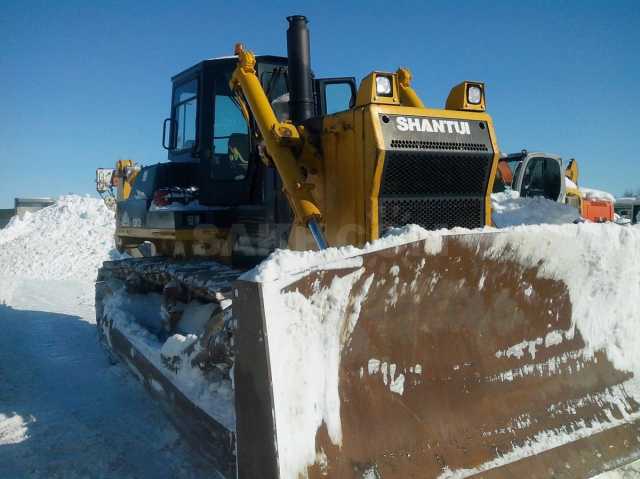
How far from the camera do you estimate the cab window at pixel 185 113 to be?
4.98m

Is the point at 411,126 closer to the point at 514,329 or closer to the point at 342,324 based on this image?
the point at 514,329

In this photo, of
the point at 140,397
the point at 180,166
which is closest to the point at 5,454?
the point at 140,397

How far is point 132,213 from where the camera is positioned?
5.88 metres

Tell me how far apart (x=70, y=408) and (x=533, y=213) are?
15.4ft

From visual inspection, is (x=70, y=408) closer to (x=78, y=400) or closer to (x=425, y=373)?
(x=78, y=400)

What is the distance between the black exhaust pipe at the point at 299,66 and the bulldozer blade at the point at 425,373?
1.89 metres

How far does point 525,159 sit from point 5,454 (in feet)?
33.0

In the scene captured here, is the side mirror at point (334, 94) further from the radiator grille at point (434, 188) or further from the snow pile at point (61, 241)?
the snow pile at point (61, 241)

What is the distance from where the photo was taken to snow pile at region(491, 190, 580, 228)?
224 inches

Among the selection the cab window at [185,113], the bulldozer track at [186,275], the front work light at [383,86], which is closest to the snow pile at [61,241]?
the bulldozer track at [186,275]

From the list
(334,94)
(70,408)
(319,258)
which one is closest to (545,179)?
(334,94)

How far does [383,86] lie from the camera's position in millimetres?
3189

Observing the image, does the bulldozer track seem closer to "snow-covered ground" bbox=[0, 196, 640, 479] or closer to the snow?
"snow-covered ground" bbox=[0, 196, 640, 479]

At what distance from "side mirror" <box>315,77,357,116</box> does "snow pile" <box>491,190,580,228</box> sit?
1.92 m
